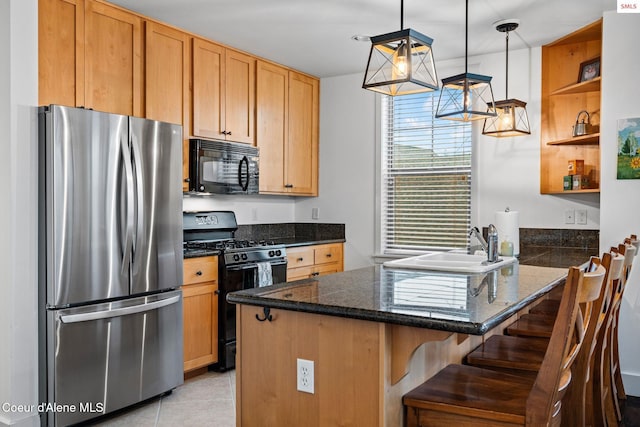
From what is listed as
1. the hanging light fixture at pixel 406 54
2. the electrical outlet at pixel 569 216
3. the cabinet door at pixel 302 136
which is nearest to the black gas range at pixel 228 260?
the cabinet door at pixel 302 136

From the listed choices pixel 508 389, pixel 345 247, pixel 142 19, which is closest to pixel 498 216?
pixel 345 247

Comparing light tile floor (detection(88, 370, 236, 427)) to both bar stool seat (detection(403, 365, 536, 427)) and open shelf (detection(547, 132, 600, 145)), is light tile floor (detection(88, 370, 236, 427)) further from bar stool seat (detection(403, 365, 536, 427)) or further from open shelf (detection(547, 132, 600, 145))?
open shelf (detection(547, 132, 600, 145))

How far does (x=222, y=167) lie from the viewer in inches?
161

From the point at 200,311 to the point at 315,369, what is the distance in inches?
81.1

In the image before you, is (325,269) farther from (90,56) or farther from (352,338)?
(352,338)

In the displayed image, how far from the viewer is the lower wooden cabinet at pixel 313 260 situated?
14.5ft

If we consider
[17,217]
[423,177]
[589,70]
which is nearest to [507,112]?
[589,70]

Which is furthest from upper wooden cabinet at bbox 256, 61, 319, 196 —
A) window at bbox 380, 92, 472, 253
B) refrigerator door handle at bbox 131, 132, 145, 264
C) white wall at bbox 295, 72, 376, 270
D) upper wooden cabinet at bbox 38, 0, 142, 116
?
refrigerator door handle at bbox 131, 132, 145, 264

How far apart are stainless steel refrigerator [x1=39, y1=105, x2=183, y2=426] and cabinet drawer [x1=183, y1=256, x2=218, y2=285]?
0.54ft

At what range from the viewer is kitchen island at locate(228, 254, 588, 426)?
1.61m

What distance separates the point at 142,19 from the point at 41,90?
2.99ft

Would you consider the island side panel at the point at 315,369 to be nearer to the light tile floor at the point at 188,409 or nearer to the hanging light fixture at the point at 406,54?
the hanging light fixture at the point at 406,54

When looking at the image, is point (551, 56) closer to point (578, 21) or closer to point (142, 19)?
point (578, 21)

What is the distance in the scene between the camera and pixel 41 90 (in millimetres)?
2945
